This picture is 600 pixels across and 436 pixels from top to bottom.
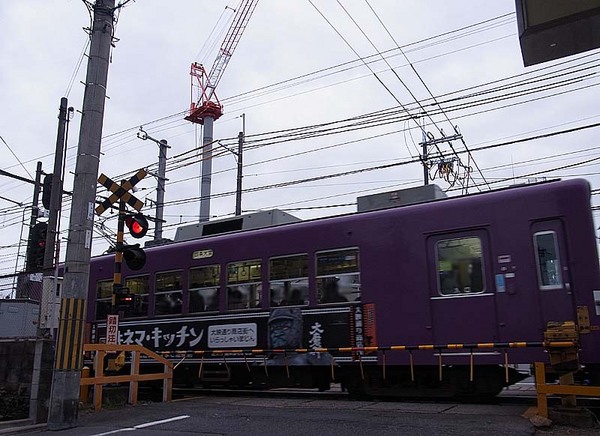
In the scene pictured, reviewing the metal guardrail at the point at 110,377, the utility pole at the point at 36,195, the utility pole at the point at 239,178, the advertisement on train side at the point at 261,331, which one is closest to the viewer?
the metal guardrail at the point at 110,377

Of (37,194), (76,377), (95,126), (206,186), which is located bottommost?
(76,377)

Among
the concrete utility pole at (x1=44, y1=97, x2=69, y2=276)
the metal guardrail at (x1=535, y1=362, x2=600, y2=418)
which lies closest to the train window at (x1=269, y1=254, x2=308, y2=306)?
the metal guardrail at (x1=535, y1=362, x2=600, y2=418)

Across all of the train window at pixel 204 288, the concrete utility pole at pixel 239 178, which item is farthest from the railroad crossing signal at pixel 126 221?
the concrete utility pole at pixel 239 178

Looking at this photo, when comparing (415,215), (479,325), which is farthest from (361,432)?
(415,215)

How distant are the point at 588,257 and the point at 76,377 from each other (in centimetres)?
716

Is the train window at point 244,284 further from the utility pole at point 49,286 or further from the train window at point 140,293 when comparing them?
the utility pole at point 49,286

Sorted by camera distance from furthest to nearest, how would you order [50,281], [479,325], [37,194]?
[37,194] → [50,281] → [479,325]

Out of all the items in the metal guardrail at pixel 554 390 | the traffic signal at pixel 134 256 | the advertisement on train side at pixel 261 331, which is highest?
the traffic signal at pixel 134 256

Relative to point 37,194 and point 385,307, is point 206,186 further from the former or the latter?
point 385,307

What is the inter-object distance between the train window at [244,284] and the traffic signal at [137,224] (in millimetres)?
1802

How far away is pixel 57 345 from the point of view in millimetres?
7664

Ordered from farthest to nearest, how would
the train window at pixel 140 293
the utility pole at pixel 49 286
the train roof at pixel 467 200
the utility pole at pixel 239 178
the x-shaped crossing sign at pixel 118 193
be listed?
the utility pole at pixel 239 178, the train window at pixel 140 293, the x-shaped crossing sign at pixel 118 193, the train roof at pixel 467 200, the utility pole at pixel 49 286

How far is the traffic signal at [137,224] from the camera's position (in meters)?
10.1

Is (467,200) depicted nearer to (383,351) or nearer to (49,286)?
(383,351)
